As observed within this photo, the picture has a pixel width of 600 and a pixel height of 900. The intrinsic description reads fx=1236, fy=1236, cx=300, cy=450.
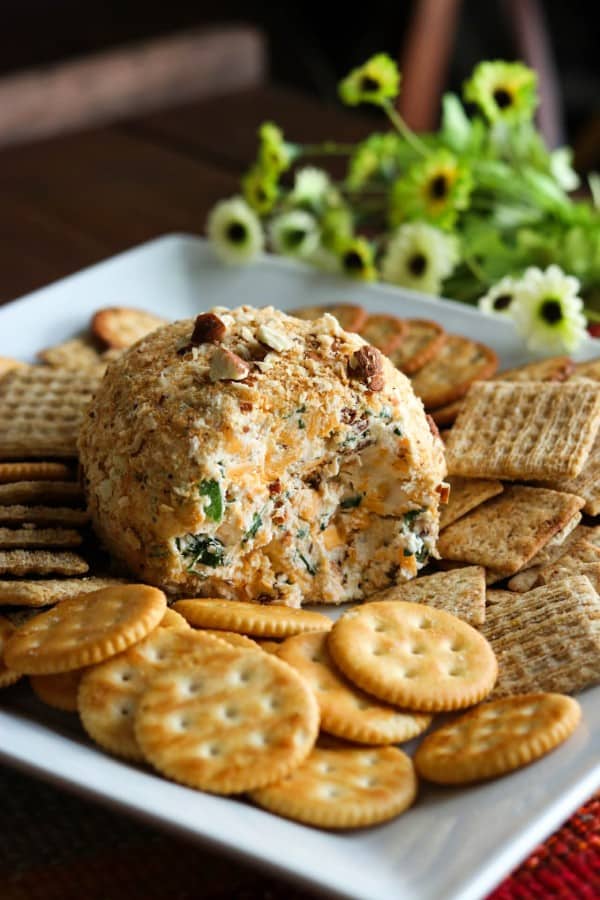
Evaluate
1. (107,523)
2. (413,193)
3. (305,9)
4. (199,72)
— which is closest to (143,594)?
(107,523)

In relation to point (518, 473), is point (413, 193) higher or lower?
higher

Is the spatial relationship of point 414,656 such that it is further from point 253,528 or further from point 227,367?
point 227,367

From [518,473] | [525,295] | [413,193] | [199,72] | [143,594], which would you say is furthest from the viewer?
[199,72]

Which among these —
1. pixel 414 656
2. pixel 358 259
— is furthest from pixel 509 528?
pixel 358 259

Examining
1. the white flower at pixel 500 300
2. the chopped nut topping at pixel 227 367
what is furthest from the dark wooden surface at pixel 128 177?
the chopped nut topping at pixel 227 367

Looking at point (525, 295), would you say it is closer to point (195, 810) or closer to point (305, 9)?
point (195, 810)

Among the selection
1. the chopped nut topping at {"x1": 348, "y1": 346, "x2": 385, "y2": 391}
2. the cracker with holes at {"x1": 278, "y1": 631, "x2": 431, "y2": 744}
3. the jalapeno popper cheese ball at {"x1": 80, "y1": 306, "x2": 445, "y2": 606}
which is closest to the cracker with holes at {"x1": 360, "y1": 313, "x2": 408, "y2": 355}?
the jalapeno popper cheese ball at {"x1": 80, "y1": 306, "x2": 445, "y2": 606}

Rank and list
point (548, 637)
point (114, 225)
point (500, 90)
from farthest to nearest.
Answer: point (114, 225), point (500, 90), point (548, 637)
